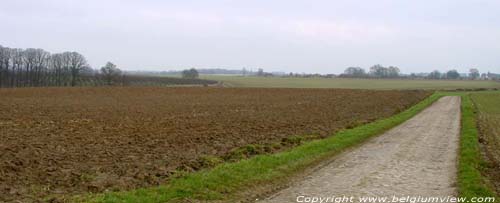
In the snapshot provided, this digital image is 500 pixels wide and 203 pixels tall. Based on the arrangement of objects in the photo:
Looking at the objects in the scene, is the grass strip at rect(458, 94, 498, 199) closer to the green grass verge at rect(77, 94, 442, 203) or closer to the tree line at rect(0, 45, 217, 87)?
the green grass verge at rect(77, 94, 442, 203)

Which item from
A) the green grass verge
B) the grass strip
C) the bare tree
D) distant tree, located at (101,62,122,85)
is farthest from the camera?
the bare tree

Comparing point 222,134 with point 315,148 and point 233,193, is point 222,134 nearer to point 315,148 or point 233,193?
point 315,148

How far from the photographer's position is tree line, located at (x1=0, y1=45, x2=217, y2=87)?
13836 cm

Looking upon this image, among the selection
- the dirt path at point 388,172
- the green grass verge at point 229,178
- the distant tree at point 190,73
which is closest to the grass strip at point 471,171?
the dirt path at point 388,172

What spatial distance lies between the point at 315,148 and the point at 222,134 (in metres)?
5.49

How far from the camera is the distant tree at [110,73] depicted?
452ft

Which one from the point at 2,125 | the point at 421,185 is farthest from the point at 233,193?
the point at 2,125

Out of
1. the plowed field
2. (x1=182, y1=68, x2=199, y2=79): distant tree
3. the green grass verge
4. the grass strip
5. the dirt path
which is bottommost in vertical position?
the plowed field

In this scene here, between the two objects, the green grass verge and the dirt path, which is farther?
the dirt path

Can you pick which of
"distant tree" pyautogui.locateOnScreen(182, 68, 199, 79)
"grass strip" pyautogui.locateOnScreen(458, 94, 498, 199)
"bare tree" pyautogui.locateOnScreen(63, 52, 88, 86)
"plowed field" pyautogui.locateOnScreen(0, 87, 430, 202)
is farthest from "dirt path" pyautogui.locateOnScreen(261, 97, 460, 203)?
"distant tree" pyautogui.locateOnScreen(182, 68, 199, 79)

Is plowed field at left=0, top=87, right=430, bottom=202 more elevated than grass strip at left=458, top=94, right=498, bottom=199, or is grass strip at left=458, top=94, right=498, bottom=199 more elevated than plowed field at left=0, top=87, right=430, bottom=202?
grass strip at left=458, top=94, right=498, bottom=199

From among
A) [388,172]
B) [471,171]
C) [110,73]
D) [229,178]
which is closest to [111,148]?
[229,178]

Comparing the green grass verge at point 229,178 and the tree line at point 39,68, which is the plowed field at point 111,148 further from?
the tree line at point 39,68

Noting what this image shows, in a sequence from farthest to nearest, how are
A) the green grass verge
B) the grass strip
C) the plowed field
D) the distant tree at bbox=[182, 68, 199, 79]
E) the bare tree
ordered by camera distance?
1. the distant tree at bbox=[182, 68, 199, 79]
2. the bare tree
3. the plowed field
4. the grass strip
5. the green grass verge
